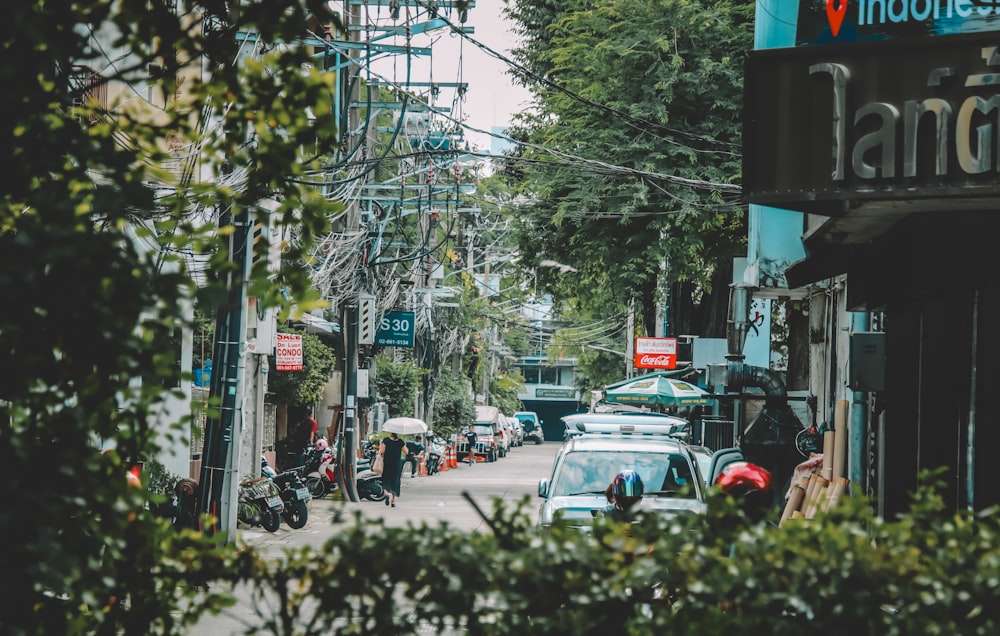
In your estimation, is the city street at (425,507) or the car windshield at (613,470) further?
the car windshield at (613,470)

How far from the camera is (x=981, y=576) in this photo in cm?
395

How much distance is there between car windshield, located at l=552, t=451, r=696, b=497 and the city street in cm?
103

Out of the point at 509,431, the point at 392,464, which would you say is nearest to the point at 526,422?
the point at 509,431

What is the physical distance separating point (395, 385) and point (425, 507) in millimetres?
14265

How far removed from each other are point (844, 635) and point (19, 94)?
3.15 meters

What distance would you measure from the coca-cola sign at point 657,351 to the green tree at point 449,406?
16.6 meters

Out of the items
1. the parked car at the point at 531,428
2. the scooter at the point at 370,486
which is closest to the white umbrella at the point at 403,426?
the scooter at the point at 370,486

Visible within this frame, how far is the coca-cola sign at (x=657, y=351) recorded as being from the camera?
Answer: 112 feet

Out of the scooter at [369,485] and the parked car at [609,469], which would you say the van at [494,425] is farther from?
the parked car at [609,469]

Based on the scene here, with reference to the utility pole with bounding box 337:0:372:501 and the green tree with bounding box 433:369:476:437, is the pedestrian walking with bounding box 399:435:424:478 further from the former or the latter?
the green tree with bounding box 433:369:476:437

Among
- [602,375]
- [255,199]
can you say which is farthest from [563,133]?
[602,375]

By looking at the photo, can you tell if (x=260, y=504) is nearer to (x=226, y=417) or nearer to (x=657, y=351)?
(x=226, y=417)

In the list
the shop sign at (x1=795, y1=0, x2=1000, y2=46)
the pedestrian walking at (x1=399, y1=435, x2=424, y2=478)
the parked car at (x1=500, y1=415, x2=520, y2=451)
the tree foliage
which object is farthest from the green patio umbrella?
the parked car at (x1=500, y1=415, x2=520, y2=451)

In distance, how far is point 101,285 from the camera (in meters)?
3.80
